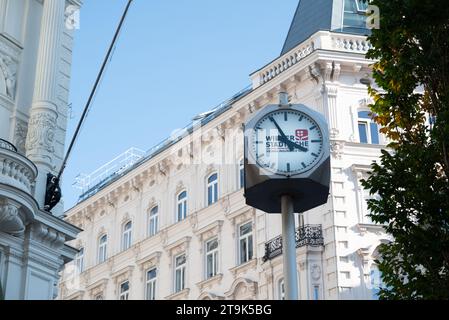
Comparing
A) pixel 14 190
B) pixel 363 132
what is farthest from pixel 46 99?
pixel 363 132

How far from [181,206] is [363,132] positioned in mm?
8302

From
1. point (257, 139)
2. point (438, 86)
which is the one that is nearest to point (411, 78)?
point (438, 86)

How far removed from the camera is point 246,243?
3106 centimetres

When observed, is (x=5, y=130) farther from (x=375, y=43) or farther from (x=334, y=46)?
(x=334, y=46)

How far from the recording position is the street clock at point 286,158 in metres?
8.49

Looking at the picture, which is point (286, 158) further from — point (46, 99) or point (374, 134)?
point (374, 134)

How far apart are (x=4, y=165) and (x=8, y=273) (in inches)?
82.7

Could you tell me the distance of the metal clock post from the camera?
27.8 ft

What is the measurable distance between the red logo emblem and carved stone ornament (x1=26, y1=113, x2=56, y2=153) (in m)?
10.7

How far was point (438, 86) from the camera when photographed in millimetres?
12469

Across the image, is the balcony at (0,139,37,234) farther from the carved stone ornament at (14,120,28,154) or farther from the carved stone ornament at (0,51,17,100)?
the carved stone ornament at (0,51,17,100)

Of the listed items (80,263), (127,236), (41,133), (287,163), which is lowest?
(287,163)

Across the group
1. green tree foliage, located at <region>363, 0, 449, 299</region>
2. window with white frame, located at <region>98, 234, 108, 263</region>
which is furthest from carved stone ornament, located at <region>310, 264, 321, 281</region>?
green tree foliage, located at <region>363, 0, 449, 299</region>

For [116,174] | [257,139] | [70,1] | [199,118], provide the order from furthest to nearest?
[116,174] < [199,118] < [70,1] < [257,139]
